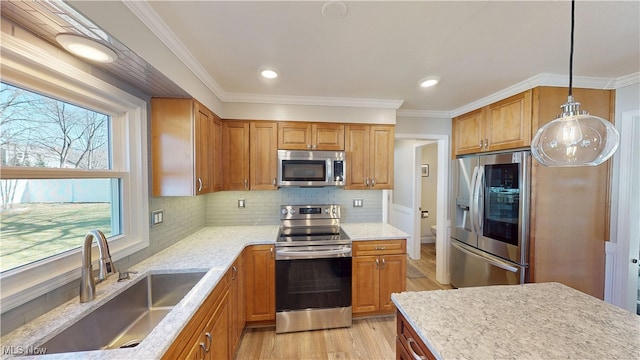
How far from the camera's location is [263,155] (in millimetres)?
2549

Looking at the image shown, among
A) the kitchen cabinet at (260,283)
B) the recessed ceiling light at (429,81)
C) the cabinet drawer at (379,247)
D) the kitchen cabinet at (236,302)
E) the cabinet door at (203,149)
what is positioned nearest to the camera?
the kitchen cabinet at (236,302)

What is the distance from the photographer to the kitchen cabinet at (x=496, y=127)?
2.10m

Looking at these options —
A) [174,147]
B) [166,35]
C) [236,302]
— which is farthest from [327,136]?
[236,302]

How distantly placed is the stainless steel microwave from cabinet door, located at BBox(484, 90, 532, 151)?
1.71 m

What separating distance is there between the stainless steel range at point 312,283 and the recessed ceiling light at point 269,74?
157 centimetres

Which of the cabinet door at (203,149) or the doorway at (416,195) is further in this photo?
the doorway at (416,195)

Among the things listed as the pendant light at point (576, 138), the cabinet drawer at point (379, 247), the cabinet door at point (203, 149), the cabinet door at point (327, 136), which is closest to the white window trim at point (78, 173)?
the cabinet door at point (203, 149)

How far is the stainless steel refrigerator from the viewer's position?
208 cm

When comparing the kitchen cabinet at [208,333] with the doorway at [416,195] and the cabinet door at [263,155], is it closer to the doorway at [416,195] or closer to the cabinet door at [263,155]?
the cabinet door at [263,155]

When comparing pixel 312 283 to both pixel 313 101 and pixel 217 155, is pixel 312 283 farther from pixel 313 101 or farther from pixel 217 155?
pixel 313 101

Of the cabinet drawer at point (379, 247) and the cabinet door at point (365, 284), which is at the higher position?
the cabinet drawer at point (379, 247)

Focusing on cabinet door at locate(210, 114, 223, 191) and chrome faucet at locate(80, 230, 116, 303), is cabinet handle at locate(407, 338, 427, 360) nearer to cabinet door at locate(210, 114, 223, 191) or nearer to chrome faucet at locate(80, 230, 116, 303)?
chrome faucet at locate(80, 230, 116, 303)

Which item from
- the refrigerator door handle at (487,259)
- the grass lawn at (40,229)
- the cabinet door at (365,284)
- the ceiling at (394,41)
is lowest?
the cabinet door at (365,284)

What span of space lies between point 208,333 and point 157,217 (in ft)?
3.41
